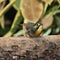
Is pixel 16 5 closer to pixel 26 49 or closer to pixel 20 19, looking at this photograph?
pixel 20 19

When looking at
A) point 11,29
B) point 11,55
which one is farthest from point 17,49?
point 11,29

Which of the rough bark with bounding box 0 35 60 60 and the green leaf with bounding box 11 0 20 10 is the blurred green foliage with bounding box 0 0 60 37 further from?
the rough bark with bounding box 0 35 60 60

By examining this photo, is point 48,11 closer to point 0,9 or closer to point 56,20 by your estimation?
point 56,20

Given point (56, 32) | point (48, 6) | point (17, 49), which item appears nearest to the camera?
point (17, 49)

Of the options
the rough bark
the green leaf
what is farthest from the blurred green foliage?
the rough bark

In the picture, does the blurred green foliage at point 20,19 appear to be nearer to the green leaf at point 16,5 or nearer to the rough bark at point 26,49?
the green leaf at point 16,5
